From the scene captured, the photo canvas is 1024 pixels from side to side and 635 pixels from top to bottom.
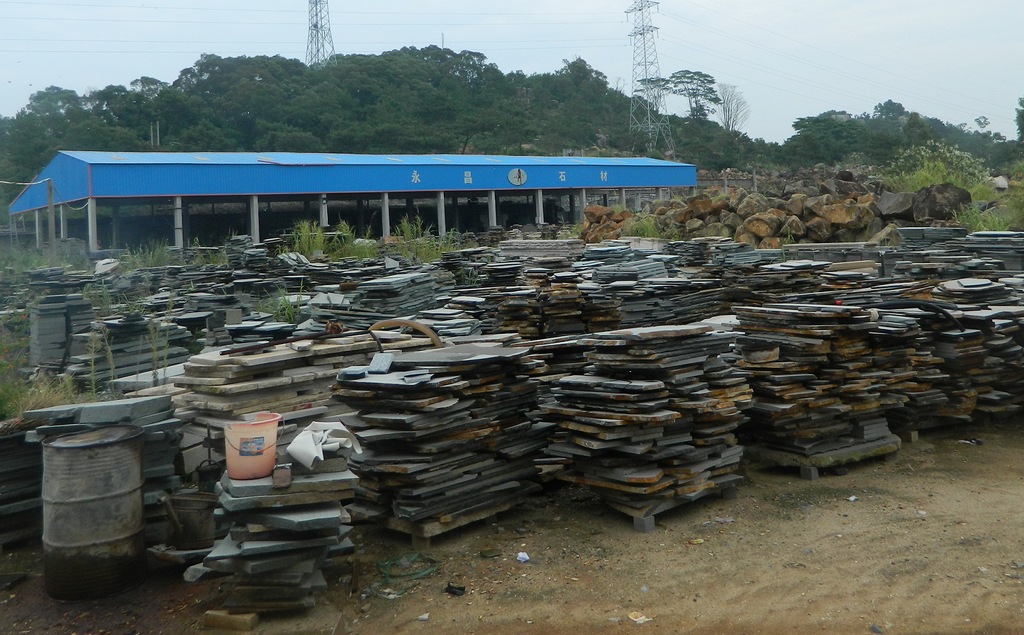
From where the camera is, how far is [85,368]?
27.3 ft

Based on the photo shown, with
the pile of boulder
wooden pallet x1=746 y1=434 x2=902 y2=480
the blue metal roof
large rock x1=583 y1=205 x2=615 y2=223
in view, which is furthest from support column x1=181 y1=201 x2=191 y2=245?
wooden pallet x1=746 y1=434 x2=902 y2=480

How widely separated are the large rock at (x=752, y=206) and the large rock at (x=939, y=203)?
3201 mm

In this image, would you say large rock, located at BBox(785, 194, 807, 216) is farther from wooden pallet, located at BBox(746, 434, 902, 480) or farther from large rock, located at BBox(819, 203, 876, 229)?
wooden pallet, located at BBox(746, 434, 902, 480)

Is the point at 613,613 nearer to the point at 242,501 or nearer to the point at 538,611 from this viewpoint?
the point at 538,611

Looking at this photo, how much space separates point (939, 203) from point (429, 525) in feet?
49.8

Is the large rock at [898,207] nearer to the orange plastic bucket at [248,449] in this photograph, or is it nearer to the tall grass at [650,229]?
the tall grass at [650,229]

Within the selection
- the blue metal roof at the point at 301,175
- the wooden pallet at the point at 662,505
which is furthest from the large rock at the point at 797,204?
the blue metal roof at the point at 301,175

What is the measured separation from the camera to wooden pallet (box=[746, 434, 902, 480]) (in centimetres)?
725

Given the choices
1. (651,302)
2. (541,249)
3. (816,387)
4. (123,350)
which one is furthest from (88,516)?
(541,249)

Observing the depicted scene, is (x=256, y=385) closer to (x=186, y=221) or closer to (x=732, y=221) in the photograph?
(x=732, y=221)

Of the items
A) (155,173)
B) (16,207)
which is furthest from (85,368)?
(16,207)

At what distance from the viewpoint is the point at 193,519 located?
18.2 ft

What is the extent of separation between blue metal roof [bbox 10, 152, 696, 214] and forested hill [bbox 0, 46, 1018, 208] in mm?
11717

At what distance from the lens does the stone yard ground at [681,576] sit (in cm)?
471
